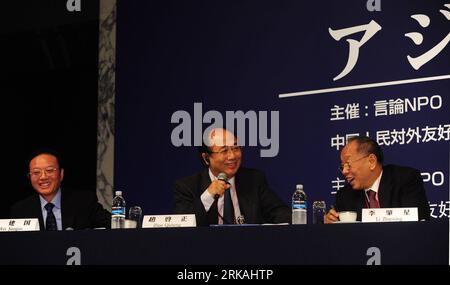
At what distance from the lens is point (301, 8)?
5.53 metres

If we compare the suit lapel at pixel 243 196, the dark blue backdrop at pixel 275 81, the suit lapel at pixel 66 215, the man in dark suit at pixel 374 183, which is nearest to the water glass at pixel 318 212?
the man in dark suit at pixel 374 183

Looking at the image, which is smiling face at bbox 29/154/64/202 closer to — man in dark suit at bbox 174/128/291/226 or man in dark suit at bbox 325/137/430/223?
man in dark suit at bbox 174/128/291/226

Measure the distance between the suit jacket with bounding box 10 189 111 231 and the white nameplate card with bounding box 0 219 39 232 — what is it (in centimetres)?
55

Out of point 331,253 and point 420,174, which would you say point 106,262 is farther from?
point 420,174

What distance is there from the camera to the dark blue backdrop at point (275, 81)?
5051 mm

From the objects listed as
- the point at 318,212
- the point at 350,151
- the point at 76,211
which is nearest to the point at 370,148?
the point at 350,151

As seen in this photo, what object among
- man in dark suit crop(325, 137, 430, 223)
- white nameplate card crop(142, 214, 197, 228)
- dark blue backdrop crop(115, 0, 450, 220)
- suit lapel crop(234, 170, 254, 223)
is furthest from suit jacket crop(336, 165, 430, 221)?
white nameplate card crop(142, 214, 197, 228)

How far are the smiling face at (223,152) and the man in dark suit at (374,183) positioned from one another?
23.7 inches

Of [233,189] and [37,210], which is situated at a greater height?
[233,189]

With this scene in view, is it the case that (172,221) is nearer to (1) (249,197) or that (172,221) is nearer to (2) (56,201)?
(1) (249,197)

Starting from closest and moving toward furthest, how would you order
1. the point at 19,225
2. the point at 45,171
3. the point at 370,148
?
the point at 19,225, the point at 370,148, the point at 45,171

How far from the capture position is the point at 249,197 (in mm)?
4918

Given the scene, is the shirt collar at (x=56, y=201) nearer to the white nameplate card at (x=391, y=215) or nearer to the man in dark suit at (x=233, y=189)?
the man in dark suit at (x=233, y=189)

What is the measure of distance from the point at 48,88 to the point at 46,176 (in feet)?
5.68
